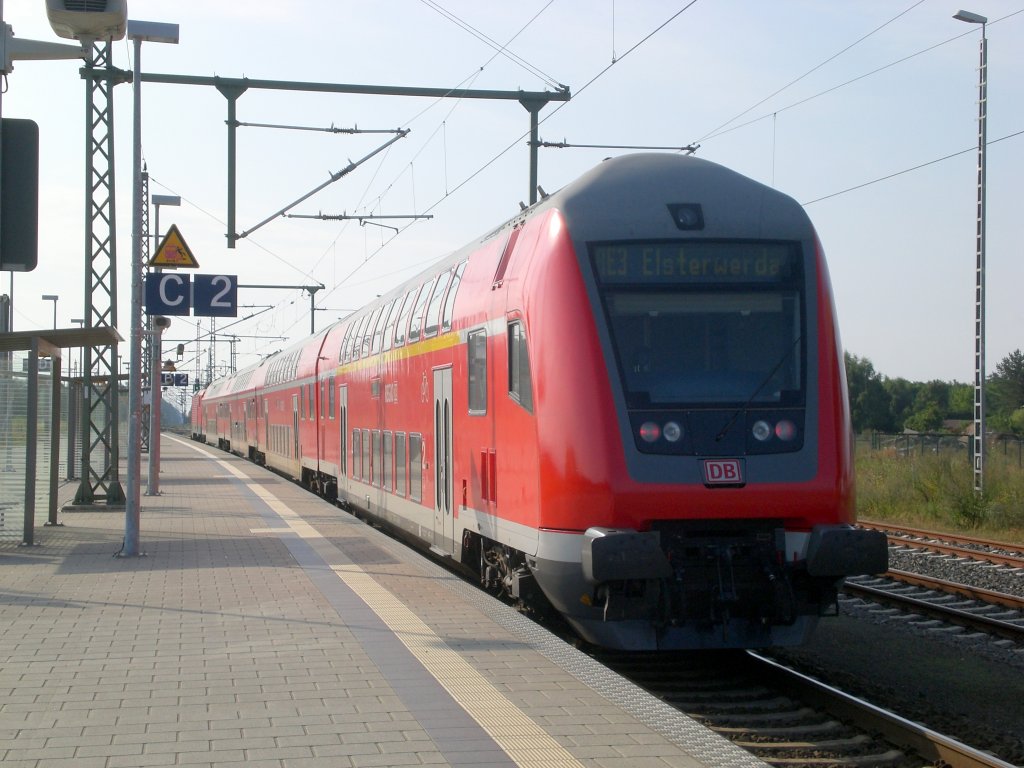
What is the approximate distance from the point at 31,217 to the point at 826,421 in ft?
17.3

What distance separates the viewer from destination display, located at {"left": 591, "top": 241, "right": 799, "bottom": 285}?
8336mm

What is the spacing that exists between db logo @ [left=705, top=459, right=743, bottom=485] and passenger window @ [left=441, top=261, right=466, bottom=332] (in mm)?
3934

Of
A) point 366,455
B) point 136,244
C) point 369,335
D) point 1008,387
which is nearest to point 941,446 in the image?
point 366,455

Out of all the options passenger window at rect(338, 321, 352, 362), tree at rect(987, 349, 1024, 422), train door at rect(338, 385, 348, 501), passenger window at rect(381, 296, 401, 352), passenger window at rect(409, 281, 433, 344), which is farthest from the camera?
tree at rect(987, 349, 1024, 422)

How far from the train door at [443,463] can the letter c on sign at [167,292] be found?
366 centimetres

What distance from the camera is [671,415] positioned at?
26.2ft

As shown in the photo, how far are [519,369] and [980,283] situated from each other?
12537 mm

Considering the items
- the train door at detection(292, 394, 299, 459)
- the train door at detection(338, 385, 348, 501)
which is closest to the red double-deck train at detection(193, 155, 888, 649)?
the train door at detection(338, 385, 348, 501)

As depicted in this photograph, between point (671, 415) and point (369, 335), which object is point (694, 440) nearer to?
point (671, 415)

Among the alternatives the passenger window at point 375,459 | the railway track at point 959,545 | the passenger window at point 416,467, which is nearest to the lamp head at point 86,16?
the passenger window at point 416,467

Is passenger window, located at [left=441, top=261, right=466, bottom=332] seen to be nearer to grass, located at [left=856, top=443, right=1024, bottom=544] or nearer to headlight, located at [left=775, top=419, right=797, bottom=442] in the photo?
headlight, located at [left=775, top=419, right=797, bottom=442]

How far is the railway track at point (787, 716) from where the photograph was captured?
643 cm

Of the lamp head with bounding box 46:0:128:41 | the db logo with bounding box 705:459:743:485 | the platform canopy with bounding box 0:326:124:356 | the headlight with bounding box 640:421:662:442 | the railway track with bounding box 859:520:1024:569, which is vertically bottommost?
the railway track with bounding box 859:520:1024:569

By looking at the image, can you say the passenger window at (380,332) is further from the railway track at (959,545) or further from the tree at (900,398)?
the tree at (900,398)
